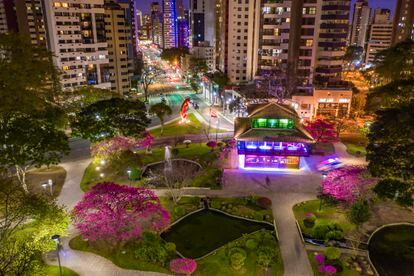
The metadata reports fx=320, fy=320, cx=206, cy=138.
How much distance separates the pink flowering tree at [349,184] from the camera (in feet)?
102

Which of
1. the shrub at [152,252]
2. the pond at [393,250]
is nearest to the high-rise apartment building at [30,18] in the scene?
the shrub at [152,252]

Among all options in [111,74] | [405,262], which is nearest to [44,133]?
[405,262]

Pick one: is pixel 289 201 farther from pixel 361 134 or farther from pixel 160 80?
pixel 160 80

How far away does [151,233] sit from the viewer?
28312 mm

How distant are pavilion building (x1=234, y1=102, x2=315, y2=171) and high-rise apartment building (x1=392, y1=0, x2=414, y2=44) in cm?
8155

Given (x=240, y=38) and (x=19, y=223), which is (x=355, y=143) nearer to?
(x=19, y=223)

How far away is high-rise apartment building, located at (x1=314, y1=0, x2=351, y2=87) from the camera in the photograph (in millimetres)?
67250

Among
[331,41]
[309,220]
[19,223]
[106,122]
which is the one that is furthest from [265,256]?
[331,41]

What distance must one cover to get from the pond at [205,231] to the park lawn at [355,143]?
84.5 feet

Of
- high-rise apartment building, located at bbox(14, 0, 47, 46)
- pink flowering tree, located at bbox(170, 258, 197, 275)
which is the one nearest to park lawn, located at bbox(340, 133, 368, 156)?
pink flowering tree, located at bbox(170, 258, 197, 275)

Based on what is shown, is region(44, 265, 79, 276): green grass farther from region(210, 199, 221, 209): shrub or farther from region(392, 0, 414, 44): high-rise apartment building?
region(392, 0, 414, 44): high-rise apartment building

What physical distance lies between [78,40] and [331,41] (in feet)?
186

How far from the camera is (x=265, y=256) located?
80.4 feet

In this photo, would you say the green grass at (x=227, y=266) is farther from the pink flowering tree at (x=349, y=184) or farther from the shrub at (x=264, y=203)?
the pink flowering tree at (x=349, y=184)
